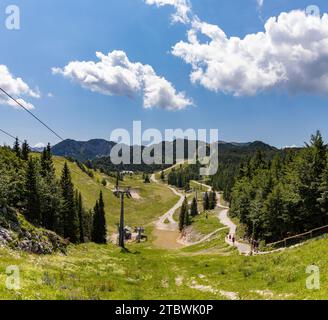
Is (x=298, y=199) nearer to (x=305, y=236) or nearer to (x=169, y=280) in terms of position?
(x=305, y=236)

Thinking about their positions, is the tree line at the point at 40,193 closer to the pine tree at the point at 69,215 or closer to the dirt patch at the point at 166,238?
the pine tree at the point at 69,215

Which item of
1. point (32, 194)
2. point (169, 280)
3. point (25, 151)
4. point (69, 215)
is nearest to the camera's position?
point (169, 280)

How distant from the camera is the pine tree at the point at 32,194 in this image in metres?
70.3

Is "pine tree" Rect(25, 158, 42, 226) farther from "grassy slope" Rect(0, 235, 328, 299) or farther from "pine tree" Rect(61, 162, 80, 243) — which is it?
"grassy slope" Rect(0, 235, 328, 299)

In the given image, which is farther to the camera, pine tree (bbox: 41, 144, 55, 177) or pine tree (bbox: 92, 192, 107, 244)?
pine tree (bbox: 92, 192, 107, 244)

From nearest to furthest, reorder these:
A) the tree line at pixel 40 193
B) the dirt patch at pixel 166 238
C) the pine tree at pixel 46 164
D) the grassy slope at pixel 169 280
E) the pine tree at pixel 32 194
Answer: the grassy slope at pixel 169 280 → the tree line at pixel 40 193 → the pine tree at pixel 32 194 → the pine tree at pixel 46 164 → the dirt patch at pixel 166 238

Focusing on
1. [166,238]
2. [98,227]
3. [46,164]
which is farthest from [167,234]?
[46,164]

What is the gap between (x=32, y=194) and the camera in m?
70.6

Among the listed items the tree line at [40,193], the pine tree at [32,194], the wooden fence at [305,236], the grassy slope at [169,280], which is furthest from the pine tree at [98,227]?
the grassy slope at [169,280]

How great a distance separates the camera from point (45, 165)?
87.2 m

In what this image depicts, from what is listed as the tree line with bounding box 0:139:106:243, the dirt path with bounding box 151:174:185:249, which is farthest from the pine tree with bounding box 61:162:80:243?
the dirt path with bounding box 151:174:185:249

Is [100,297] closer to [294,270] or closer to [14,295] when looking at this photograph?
[14,295]

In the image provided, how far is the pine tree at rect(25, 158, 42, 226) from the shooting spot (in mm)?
70312
